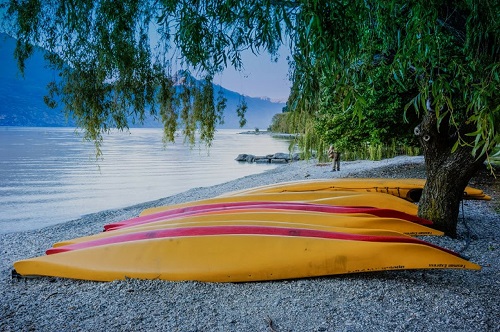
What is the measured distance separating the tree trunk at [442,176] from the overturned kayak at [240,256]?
5.19ft

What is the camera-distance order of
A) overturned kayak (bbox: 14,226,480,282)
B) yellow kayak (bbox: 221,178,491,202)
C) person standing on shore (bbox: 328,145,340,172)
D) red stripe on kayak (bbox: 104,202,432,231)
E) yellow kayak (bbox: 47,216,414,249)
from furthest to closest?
person standing on shore (bbox: 328,145,340,172) → yellow kayak (bbox: 221,178,491,202) → red stripe on kayak (bbox: 104,202,432,231) → yellow kayak (bbox: 47,216,414,249) → overturned kayak (bbox: 14,226,480,282)

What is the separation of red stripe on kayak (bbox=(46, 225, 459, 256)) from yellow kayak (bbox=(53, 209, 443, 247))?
3.9 inches

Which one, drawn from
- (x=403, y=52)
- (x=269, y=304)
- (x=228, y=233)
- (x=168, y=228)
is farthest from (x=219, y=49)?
(x=168, y=228)

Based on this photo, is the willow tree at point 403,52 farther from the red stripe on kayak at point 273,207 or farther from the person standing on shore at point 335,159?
the person standing on shore at point 335,159

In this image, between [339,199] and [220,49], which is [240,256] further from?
[339,199]

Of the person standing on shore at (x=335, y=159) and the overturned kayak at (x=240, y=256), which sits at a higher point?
the person standing on shore at (x=335, y=159)

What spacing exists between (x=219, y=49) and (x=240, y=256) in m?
1.98

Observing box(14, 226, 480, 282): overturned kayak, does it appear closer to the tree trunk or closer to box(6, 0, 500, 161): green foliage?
box(6, 0, 500, 161): green foliage

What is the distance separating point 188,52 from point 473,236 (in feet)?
14.3

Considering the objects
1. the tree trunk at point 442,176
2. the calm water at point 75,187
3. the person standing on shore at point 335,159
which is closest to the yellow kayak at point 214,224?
the tree trunk at point 442,176

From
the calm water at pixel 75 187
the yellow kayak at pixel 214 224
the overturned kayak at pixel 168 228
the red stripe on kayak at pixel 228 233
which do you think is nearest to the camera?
the red stripe on kayak at pixel 228 233

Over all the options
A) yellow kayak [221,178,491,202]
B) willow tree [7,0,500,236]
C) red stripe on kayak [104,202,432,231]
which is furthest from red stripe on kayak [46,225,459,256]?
yellow kayak [221,178,491,202]

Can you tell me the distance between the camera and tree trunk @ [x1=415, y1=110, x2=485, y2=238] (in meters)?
4.47

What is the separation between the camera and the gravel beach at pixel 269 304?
2.61 meters
